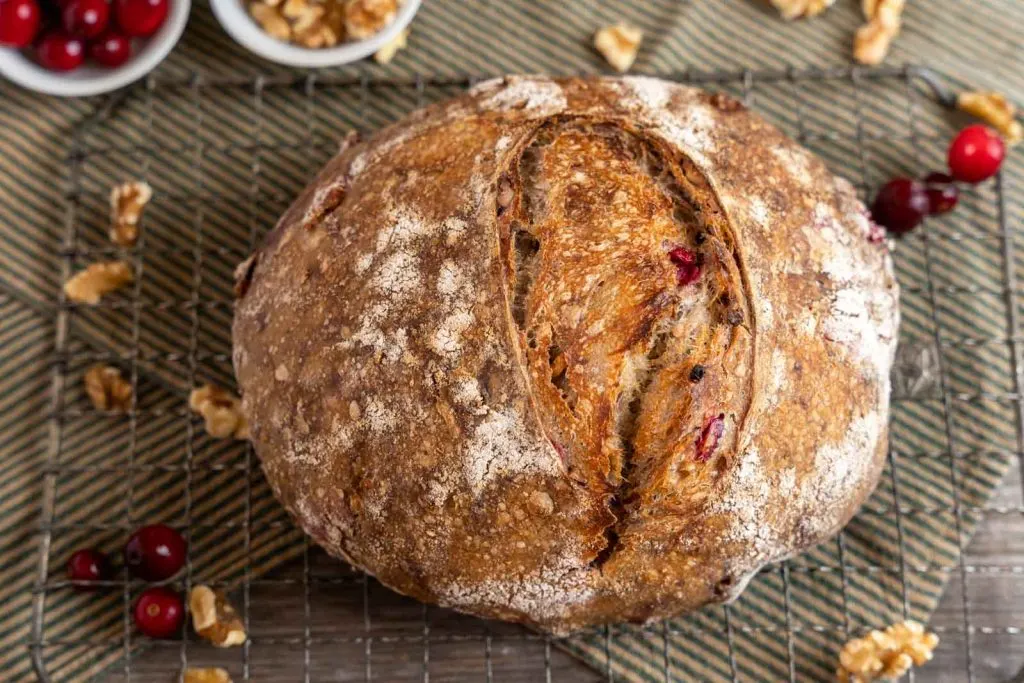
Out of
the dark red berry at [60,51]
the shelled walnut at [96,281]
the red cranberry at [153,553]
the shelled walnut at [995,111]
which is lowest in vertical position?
the red cranberry at [153,553]

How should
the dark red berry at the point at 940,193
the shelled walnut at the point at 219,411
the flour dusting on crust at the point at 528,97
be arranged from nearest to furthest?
the flour dusting on crust at the point at 528,97, the shelled walnut at the point at 219,411, the dark red berry at the point at 940,193

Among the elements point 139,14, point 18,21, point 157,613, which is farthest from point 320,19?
point 157,613

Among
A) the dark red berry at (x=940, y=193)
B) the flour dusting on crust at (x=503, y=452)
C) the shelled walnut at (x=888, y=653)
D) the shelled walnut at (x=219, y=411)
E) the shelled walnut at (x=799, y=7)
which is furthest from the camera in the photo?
the shelled walnut at (x=799, y=7)

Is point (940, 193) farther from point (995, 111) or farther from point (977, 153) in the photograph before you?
point (995, 111)

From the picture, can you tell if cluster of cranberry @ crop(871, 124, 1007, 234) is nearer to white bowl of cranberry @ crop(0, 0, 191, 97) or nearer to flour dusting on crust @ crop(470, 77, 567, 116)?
flour dusting on crust @ crop(470, 77, 567, 116)

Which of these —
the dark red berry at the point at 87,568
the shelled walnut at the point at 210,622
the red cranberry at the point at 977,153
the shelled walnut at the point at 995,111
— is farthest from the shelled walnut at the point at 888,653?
the dark red berry at the point at 87,568

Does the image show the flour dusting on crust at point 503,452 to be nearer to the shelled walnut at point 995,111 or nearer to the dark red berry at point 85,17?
the dark red berry at point 85,17

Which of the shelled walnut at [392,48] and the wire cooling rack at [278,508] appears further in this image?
the shelled walnut at [392,48]
